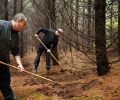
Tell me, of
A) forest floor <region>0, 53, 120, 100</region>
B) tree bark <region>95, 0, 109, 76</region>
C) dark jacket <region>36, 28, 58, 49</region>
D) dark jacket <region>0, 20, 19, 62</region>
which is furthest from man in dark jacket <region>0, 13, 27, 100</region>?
dark jacket <region>36, 28, 58, 49</region>

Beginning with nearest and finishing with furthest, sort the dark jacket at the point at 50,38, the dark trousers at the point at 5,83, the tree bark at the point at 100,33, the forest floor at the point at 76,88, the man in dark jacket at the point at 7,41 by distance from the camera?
the man in dark jacket at the point at 7,41, the dark trousers at the point at 5,83, the forest floor at the point at 76,88, the tree bark at the point at 100,33, the dark jacket at the point at 50,38

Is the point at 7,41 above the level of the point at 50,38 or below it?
A: above

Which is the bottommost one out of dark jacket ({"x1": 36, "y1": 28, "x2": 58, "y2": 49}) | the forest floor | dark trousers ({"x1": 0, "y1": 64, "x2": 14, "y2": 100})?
the forest floor

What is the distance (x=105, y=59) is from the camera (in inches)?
356

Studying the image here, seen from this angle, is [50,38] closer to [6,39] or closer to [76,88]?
[76,88]

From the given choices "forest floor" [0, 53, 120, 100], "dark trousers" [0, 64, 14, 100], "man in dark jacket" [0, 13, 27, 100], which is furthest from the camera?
"forest floor" [0, 53, 120, 100]

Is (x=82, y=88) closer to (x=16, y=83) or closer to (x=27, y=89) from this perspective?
(x=27, y=89)

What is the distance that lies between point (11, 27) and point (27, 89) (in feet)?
8.31

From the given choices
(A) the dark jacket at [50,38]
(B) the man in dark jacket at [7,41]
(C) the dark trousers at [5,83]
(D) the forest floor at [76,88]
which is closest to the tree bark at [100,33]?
(D) the forest floor at [76,88]

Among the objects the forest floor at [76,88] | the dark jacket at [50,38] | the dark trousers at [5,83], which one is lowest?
the forest floor at [76,88]

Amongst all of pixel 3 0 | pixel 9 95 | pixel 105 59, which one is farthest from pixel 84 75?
pixel 3 0

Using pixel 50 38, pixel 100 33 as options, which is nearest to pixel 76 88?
pixel 100 33

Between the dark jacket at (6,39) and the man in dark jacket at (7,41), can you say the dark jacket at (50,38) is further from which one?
the dark jacket at (6,39)

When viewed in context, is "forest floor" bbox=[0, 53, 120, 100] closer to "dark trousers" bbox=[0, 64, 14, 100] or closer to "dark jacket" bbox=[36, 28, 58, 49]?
"dark trousers" bbox=[0, 64, 14, 100]
